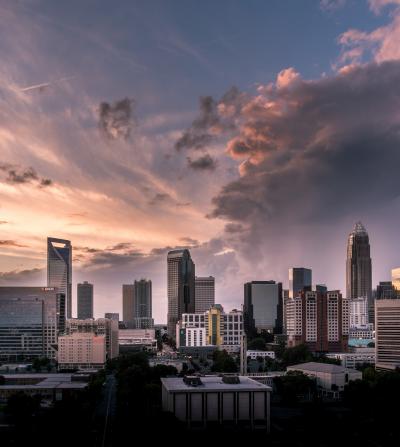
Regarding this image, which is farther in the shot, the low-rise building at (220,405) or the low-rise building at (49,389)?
the low-rise building at (49,389)

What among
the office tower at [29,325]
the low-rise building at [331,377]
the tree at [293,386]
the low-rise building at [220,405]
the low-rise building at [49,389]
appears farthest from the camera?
the office tower at [29,325]

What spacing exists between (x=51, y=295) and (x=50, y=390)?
88.6 metres

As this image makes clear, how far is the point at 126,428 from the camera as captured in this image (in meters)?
61.2

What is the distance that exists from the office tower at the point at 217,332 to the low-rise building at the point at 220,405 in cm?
10890

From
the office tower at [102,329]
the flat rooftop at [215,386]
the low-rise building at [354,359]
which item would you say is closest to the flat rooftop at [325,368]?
the flat rooftop at [215,386]

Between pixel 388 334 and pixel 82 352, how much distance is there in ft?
229

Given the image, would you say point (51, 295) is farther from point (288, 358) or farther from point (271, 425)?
point (271, 425)

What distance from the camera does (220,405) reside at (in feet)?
238

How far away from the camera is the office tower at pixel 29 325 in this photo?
176m

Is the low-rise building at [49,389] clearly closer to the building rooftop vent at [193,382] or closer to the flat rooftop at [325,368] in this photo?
the building rooftop vent at [193,382]

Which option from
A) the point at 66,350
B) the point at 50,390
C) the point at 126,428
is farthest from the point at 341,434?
the point at 66,350

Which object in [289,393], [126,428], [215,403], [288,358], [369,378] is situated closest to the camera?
[126,428]

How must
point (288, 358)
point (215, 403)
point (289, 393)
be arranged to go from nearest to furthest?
1. point (215, 403)
2. point (289, 393)
3. point (288, 358)

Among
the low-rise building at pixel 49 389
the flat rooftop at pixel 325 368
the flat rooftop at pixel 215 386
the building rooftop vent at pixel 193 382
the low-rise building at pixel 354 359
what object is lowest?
the low-rise building at pixel 354 359
